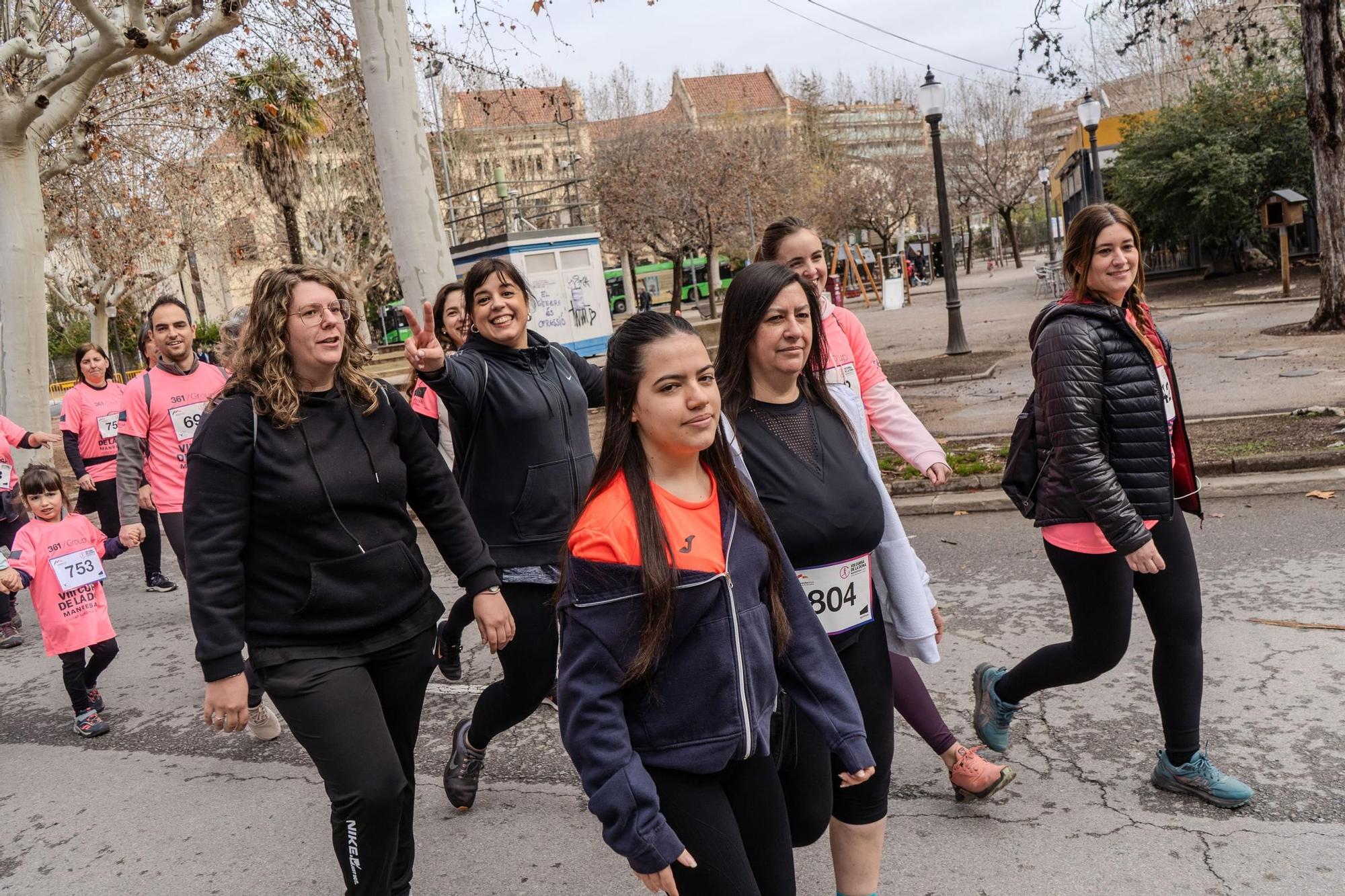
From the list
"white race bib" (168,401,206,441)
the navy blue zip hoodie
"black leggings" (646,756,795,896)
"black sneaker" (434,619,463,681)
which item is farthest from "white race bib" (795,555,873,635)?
"white race bib" (168,401,206,441)

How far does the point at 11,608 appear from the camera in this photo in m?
7.43

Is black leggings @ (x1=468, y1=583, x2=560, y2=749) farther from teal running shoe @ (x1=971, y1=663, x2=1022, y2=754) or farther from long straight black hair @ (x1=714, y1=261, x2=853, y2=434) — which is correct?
teal running shoe @ (x1=971, y1=663, x2=1022, y2=754)

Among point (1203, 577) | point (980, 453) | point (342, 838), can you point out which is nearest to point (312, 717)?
point (342, 838)

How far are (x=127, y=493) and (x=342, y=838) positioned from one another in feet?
13.5

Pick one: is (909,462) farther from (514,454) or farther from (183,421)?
(183,421)

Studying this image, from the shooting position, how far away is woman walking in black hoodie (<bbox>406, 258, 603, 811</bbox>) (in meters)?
3.72

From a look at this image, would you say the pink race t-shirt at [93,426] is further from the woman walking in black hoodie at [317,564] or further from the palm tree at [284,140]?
the palm tree at [284,140]

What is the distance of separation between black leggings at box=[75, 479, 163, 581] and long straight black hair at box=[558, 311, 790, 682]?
716cm

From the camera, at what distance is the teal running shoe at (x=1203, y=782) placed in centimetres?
334

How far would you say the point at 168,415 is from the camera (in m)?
6.17

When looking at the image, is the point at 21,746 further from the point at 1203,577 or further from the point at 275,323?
the point at 1203,577

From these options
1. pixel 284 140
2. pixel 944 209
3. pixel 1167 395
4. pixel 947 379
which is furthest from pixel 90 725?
pixel 284 140

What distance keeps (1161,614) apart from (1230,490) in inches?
173

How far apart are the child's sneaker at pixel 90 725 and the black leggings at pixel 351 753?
3.29 m
